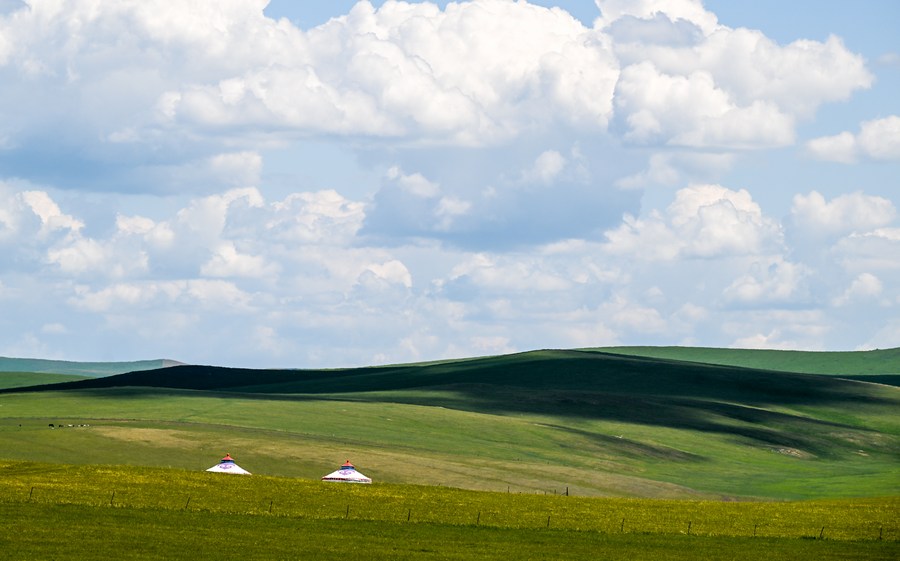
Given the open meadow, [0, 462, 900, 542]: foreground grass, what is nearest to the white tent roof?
the open meadow

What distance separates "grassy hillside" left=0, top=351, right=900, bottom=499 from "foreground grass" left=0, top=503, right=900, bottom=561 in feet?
133

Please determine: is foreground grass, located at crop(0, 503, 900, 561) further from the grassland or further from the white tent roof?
the white tent roof

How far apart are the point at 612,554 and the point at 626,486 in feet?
193

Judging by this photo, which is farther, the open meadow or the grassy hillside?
the grassy hillside

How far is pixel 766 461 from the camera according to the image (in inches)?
6324

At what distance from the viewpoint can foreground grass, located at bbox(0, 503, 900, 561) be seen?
6184 centimetres

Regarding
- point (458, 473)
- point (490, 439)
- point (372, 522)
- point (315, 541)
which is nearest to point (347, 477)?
point (458, 473)

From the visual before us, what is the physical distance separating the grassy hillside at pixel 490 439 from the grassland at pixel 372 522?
23702mm

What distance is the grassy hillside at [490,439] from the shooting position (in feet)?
398

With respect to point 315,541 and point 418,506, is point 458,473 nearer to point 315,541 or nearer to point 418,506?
point 418,506

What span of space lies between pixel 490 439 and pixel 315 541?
82659 mm

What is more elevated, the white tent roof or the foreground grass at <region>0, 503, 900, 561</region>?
the white tent roof

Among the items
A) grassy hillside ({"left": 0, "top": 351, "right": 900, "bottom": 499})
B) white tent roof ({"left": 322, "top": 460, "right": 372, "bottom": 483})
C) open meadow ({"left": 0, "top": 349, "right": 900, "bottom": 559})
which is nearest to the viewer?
open meadow ({"left": 0, "top": 349, "right": 900, "bottom": 559})

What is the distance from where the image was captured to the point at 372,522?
77.1 meters
